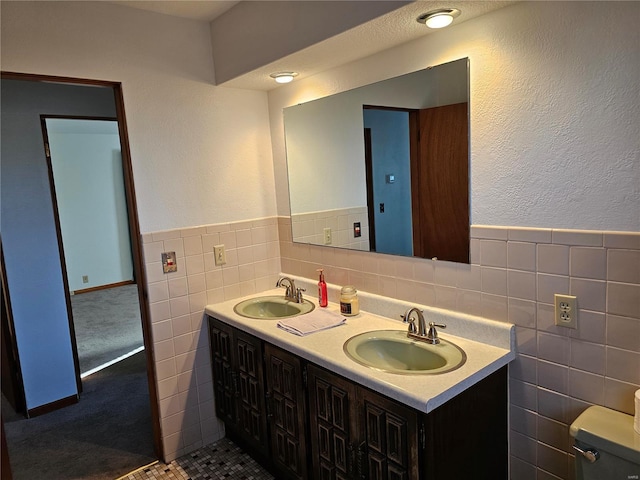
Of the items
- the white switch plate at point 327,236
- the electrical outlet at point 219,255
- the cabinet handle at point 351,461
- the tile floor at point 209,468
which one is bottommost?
the tile floor at point 209,468

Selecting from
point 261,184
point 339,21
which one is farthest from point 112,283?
point 339,21

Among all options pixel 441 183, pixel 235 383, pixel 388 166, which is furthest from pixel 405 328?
pixel 235 383

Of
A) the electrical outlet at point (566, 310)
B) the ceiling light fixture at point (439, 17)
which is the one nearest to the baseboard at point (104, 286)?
the ceiling light fixture at point (439, 17)

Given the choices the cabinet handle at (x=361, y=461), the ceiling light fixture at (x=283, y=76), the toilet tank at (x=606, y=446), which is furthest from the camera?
the ceiling light fixture at (x=283, y=76)

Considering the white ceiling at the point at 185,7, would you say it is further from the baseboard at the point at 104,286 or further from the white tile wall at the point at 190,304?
the baseboard at the point at 104,286

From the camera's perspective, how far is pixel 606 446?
1356 mm

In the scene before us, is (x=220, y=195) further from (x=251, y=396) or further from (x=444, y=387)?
(x=444, y=387)

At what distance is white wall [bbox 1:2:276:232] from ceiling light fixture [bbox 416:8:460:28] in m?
1.33

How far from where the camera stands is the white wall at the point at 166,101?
79.6 inches

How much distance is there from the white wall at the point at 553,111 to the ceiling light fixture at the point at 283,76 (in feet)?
2.46

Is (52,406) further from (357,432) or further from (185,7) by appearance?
(185,7)

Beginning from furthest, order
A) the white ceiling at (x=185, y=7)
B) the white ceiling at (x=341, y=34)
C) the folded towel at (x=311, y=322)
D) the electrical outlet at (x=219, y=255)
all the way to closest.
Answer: the electrical outlet at (x=219, y=255) < the white ceiling at (x=185, y=7) < the folded towel at (x=311, y=322) < the white ceiling at (x=341, y=34)

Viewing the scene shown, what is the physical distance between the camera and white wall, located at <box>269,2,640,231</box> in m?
1.38

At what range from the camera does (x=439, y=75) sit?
1826 mm
